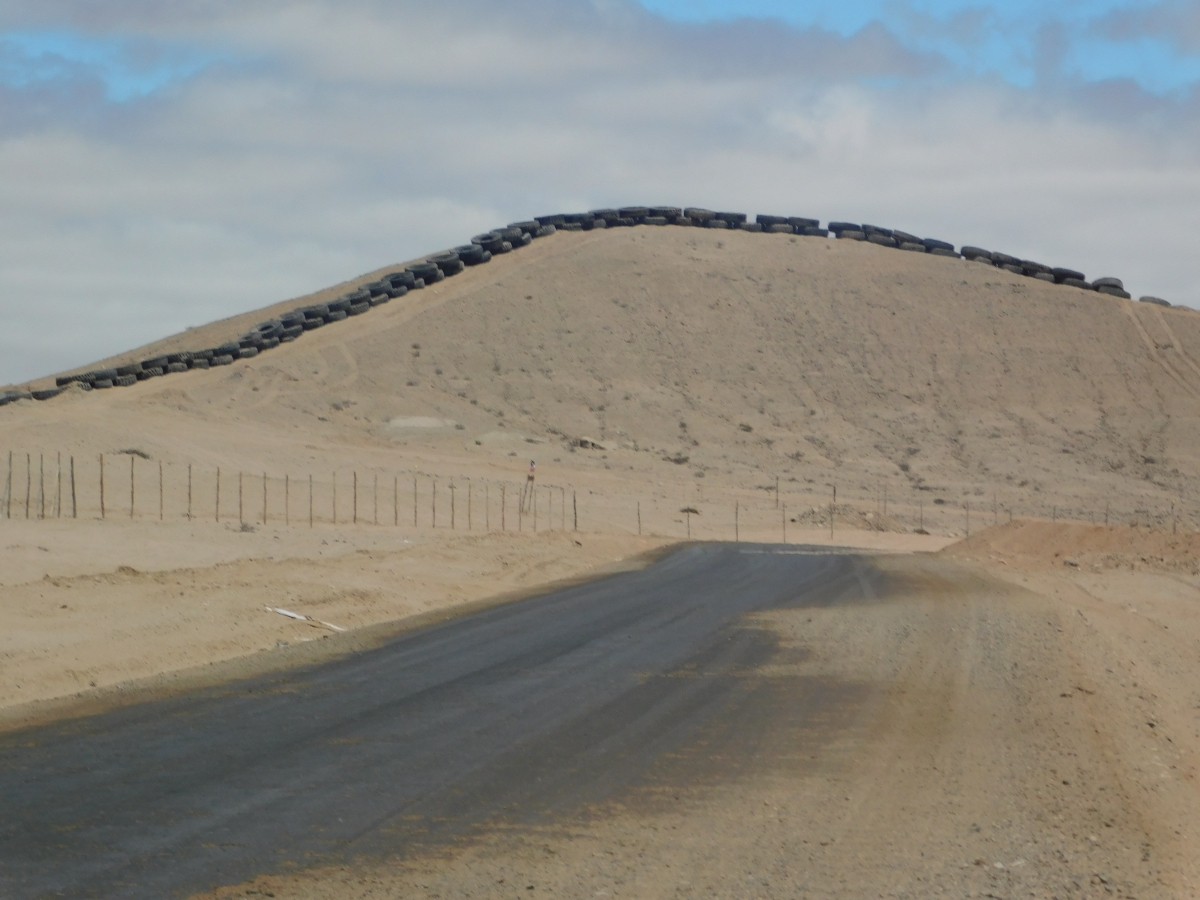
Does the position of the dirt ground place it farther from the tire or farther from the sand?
the tire

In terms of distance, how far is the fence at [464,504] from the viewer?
31.2 m

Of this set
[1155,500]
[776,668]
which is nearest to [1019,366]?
[1155,500]

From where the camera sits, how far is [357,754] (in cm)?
959

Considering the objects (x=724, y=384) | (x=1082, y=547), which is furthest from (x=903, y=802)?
(x=724, y=384)

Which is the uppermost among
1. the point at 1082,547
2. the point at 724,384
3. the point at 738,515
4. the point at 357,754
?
the point at 724,384

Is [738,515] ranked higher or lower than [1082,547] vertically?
lower

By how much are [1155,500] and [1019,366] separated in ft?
54.4

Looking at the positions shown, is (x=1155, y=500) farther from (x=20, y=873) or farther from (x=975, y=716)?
(x=20, y=873)

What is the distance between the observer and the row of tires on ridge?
190ft

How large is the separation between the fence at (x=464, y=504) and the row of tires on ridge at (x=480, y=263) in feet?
63.1

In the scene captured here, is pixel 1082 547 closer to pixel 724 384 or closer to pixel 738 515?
pixel 738 515

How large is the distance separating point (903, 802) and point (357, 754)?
3.77 metres

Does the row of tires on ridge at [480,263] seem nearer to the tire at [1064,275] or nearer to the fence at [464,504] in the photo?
the tire at [1064,275]

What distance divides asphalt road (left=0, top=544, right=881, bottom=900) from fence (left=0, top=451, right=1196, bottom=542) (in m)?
15.9
